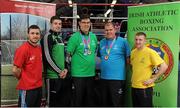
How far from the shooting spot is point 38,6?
21.4 ft

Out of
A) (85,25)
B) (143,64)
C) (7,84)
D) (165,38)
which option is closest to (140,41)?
(143,64)

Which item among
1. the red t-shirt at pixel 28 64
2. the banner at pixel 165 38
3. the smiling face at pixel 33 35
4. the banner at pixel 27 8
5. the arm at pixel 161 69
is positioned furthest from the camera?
the banner at pixel 27 8

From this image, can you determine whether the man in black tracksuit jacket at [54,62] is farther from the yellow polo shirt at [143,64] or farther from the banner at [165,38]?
the banner at [165,38]

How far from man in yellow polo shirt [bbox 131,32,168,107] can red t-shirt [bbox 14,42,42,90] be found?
140cm

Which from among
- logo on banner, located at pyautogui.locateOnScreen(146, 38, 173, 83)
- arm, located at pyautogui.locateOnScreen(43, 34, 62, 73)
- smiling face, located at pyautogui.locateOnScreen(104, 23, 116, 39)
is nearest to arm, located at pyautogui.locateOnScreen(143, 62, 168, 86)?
logo on banner, located at pyautogui.locateOnScreen(146, 38, 173, 83)

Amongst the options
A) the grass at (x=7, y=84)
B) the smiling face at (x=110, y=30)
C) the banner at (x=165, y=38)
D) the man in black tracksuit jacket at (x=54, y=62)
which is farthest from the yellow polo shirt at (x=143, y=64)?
the grass at (x=7, y=84)

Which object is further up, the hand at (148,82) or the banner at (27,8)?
the banner at (27,8)

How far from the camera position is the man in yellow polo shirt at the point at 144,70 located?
5.50 m

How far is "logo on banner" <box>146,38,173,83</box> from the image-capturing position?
5754mm

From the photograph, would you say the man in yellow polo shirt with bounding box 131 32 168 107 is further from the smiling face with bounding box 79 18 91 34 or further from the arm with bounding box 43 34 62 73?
the arm with bounding box 43 34 62 73

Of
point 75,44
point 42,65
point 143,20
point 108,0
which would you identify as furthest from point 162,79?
point 108,0

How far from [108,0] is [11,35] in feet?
19.3

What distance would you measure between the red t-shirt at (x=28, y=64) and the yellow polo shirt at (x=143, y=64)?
139 centimetres

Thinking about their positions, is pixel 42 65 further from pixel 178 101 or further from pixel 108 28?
pixel 178 101
